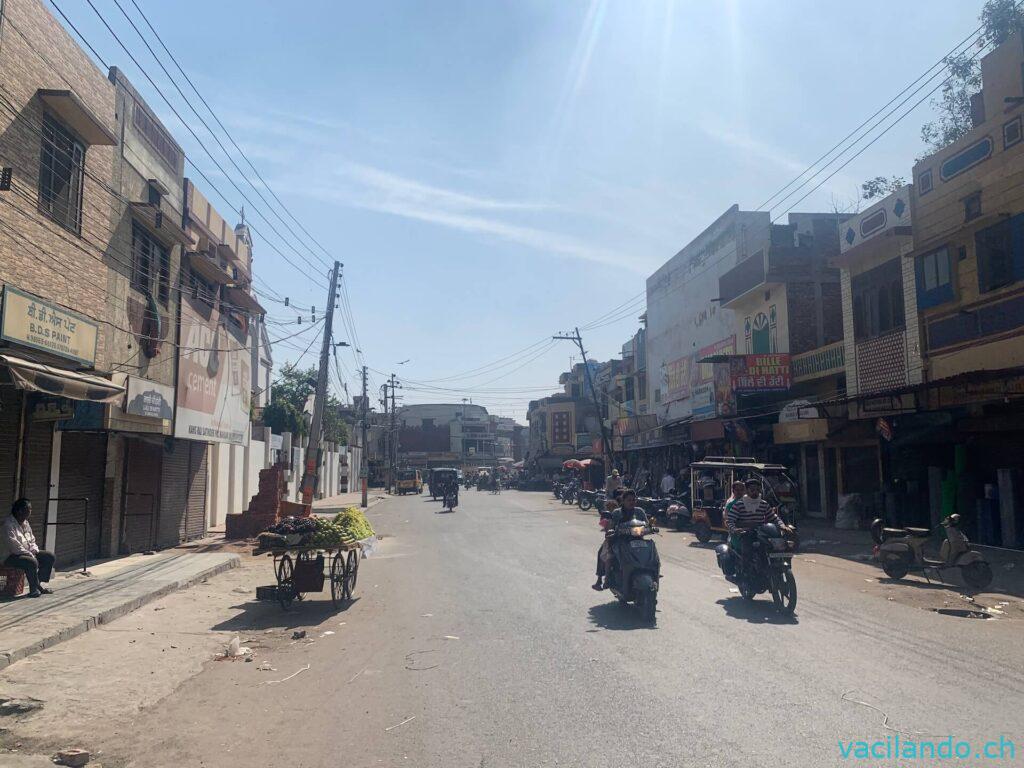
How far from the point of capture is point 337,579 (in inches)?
456

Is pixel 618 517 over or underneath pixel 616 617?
over

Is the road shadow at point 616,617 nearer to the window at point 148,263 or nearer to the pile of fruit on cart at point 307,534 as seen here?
the pile of fruit on cart at point 307,534

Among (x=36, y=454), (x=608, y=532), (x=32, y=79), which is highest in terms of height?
(x=32, y=79)

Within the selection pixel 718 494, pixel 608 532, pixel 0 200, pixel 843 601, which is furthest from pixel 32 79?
pixel 718 494

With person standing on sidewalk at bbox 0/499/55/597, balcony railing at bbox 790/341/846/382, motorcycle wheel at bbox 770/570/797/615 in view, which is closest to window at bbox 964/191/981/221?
balcony railing at bbox 790/341/846/382

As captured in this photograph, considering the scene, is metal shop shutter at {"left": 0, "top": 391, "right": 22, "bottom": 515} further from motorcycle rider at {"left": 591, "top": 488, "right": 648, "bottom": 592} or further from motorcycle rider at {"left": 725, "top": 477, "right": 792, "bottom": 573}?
motorcycle rider at {"left": 725, "top": 477, "right": 792, "bottom": 573}

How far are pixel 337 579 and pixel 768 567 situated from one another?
19.9ft

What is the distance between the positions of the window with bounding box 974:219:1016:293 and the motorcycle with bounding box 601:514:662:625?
36.4ft

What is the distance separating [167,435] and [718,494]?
1430 centimetres

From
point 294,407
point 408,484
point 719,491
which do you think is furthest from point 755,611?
point 408,484

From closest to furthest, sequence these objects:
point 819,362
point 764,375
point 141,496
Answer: point 141,496 < point 819,362 < point 764,375

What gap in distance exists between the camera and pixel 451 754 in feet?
17.0

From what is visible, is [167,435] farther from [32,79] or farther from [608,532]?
[608,532]

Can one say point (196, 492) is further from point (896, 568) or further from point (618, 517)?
point (896, 568)
